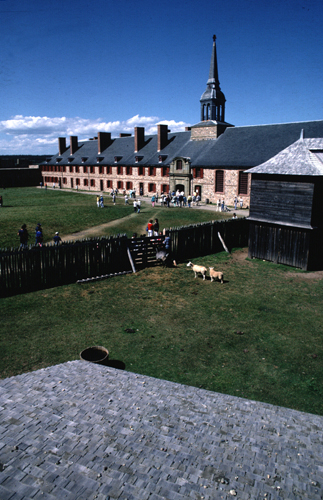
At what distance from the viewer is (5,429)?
5172 millimetres

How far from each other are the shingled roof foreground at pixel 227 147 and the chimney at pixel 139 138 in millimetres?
611

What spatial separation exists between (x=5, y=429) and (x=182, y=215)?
99.5ft

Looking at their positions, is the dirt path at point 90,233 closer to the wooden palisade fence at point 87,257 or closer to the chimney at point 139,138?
A: the wooden palisade fence at point 87,257

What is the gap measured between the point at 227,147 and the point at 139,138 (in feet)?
62.3

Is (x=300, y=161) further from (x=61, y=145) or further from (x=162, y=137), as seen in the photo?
(x=61, y=145)

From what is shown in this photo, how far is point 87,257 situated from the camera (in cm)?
1653

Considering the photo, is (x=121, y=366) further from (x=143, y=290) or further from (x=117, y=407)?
(x=143, y=290)

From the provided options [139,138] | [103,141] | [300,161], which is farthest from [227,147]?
[103,141]

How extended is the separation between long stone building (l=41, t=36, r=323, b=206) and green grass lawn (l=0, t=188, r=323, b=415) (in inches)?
965

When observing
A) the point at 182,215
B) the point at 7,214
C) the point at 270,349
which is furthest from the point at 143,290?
the point at 7,214

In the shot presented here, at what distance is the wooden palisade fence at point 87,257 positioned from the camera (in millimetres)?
14496

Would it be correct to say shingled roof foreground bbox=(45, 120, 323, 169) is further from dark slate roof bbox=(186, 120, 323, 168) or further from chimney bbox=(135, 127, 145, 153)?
chimney bbox=(135, 127, 145, 153)

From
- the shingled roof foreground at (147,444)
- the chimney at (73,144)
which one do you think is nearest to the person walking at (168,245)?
the shingled roof foreground at (147,444)

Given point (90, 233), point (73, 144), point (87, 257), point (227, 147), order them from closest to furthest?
point (87, 257), point (90, 233), point (227, 147), point (73, 144)
